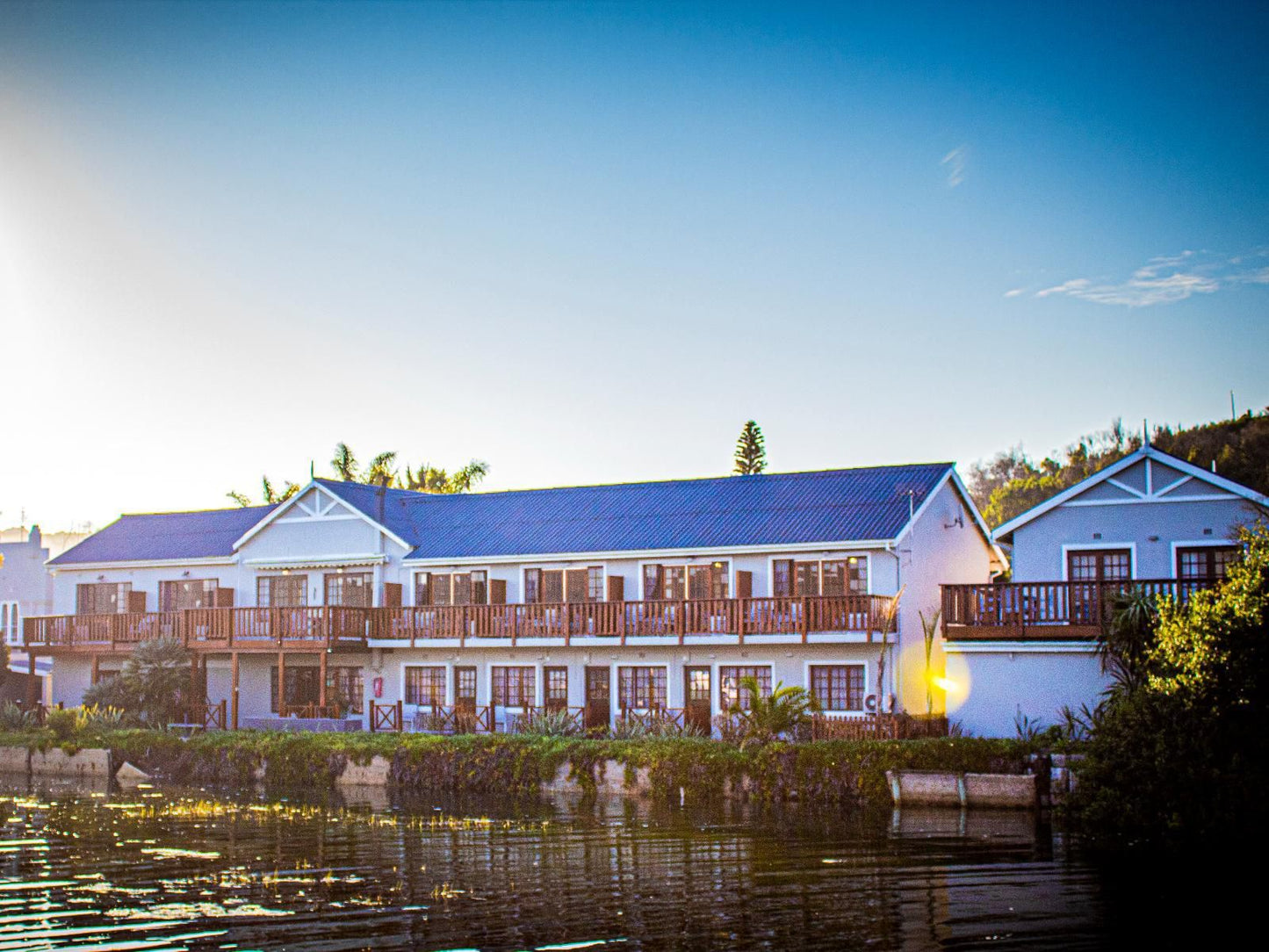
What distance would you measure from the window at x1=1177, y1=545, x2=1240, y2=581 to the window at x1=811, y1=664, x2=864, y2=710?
7947 mm

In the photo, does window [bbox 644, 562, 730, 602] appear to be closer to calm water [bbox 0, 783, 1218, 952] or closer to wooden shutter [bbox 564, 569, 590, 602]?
wooden shutter [bbox 564, 569, 590, 602]

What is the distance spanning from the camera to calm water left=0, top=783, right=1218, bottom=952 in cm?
1603

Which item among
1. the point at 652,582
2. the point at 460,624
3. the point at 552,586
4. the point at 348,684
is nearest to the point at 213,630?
the point at 348,684

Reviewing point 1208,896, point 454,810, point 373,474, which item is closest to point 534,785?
point 454,810

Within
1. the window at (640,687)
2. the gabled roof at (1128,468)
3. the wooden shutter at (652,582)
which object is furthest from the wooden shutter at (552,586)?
the gabled roof at (1128,468)

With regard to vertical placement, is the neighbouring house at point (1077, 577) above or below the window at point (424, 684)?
above

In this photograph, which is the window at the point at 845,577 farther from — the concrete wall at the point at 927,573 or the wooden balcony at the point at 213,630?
the wooden balcony at the point at 213,630

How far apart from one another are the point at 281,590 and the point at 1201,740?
3022cm

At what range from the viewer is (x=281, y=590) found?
1781 inches

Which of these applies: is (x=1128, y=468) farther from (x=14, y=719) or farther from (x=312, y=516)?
(x=14, y=719)

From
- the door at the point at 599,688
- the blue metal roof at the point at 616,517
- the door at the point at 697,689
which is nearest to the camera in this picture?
the door at the point at 697,689

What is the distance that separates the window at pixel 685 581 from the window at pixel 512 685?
13.8 feet

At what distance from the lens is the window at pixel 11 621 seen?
A: 5791 centimetres

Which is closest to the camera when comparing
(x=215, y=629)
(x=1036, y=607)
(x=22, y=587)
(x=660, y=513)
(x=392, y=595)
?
(x=1036, y=607)
